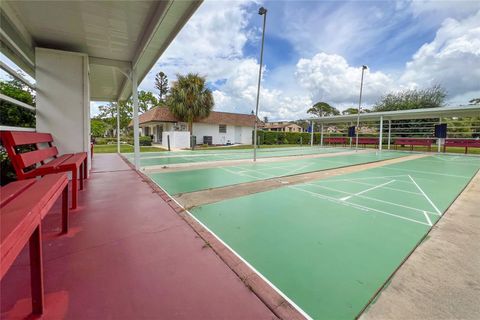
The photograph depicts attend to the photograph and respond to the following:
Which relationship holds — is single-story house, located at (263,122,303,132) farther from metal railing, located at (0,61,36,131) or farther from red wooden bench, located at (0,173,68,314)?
red wooden bench, located at (0,173,68,314)

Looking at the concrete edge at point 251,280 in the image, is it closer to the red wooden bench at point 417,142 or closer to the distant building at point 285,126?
the red wooden bench at point 417,142

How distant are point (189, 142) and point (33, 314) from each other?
58.4ft

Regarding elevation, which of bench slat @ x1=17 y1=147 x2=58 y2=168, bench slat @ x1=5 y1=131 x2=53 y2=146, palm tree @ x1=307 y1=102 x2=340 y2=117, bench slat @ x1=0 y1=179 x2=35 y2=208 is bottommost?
bench slat @ x1=0 y1=179 x2=35 y2=208

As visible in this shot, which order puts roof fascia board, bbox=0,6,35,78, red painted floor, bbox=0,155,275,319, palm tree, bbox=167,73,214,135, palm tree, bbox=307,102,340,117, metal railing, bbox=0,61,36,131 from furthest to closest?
palm tree, bbox=307,102,340,117, palm tree, bbox=167,73,214,135, roof fascia board, bbox=0,6,35,78, metal railing, bbox=0,61,36,131, red painted floor, bbox=0,155,275,319

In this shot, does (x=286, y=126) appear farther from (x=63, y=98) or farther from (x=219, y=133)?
(x=63, y=98)

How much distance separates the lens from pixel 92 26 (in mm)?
4488

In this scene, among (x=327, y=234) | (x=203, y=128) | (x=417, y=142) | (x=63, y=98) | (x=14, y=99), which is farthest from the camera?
(x=203, y=128)

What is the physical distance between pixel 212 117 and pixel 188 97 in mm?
4461

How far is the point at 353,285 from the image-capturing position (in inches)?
70.9

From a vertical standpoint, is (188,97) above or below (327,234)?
above

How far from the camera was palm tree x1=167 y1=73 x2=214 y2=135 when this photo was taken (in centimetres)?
1956

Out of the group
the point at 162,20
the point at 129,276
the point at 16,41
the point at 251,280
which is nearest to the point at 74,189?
the point at 129,276

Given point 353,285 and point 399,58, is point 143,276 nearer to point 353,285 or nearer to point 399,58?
point 353,285

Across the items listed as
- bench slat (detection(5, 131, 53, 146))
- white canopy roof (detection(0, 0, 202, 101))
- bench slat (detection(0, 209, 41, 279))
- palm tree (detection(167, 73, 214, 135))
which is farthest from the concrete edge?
palm tree (detection(167, 73, 214, 135))
